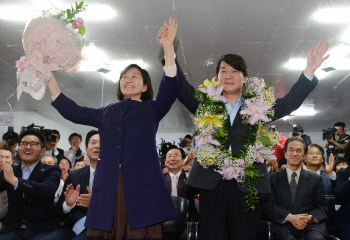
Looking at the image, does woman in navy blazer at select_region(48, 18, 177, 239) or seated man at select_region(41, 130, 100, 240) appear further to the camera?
seated man at select_region(41, 130, 100, 240)

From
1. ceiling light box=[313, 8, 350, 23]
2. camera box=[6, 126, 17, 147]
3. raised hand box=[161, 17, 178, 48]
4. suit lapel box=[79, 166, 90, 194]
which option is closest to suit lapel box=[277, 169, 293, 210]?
suit lapel box=[79, 166, 90, 194]

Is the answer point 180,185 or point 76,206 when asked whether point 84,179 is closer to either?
point 76,206

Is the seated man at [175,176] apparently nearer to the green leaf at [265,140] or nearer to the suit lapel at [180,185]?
the suit lapel at [180,185]

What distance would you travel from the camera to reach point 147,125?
5.29 ft

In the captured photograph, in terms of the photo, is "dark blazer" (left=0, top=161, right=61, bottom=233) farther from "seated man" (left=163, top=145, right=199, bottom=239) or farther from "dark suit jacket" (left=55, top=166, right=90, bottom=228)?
"seated man" (left=163, top=145, right=199, bottom=239)

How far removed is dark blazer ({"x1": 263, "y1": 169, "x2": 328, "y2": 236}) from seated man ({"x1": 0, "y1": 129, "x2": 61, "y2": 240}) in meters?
1.77

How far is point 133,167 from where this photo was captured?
1.50 m

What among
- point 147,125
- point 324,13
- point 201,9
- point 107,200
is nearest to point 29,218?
point 107,200

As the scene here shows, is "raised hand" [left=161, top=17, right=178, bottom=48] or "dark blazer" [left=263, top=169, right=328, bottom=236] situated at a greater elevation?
"raised hand" [left=161, top=17, right=178, bottom=48]

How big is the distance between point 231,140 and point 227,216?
0.42m

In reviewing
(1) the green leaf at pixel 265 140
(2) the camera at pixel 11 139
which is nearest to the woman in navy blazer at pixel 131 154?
(1) the green leaf at pixel 265 140

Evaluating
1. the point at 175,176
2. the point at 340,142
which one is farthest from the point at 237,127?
the point at 340,142

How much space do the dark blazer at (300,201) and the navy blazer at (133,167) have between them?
141cm

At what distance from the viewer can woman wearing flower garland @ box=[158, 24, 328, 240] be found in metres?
1.66
